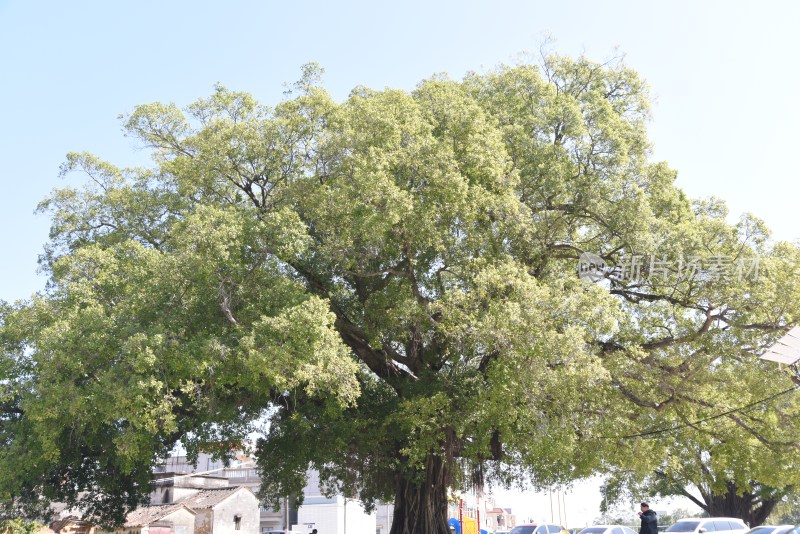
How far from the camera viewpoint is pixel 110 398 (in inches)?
527

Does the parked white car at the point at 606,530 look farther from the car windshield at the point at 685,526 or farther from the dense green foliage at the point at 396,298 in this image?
the dense green foliage at the point at 396,298

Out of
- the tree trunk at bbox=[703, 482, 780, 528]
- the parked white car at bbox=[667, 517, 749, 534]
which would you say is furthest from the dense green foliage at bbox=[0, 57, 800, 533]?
the tree trunk at bbox=[703, 482, 780, 528]

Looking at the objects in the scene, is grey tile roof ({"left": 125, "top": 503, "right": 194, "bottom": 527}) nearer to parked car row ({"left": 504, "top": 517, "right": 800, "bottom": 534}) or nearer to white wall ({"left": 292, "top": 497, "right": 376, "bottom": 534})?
white wall ({"left": 292, "top": 497, "right": 376, "bottom": 534})

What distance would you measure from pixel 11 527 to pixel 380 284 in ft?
58.4

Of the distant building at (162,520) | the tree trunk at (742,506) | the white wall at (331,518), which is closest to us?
the distant building at (162,520)

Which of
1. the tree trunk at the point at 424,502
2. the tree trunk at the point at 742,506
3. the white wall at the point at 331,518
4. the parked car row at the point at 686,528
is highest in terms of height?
the tree trunk at the point at 424,502

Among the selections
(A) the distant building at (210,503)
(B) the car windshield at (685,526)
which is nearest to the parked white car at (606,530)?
(B) the car windshield at (685,526)

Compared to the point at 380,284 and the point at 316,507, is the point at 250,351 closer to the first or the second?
the point at 380,284

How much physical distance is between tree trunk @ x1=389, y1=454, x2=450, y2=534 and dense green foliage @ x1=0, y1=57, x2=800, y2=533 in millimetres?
76

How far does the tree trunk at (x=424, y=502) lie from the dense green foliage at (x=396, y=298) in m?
0.08

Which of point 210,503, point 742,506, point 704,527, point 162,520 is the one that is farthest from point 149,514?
point 742,506

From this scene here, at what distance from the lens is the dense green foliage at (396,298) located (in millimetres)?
14094

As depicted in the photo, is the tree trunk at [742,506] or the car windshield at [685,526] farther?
the tree trunk at [742,506]

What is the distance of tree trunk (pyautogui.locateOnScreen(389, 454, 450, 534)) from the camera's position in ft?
61.6
